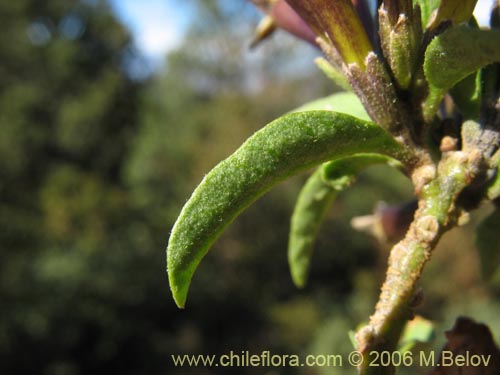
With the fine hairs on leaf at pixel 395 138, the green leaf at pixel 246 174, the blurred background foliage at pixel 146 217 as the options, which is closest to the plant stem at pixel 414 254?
the fine hairs on leaf at pixel 395 138

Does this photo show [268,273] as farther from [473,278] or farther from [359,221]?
[359,221]

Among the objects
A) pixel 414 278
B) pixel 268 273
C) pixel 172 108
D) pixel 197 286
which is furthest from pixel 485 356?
pixel 172 108

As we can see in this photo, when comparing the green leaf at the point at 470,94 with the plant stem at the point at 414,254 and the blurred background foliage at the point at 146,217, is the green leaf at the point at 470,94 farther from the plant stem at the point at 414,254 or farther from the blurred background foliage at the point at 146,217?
the blurred background foliage at the point at 146,217

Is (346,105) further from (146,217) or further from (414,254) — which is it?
Answer: (146,217)

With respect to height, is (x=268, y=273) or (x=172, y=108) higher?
(x=172, y=108)

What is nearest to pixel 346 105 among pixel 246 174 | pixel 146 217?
pixel 246 174
